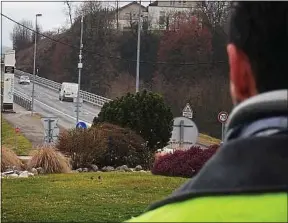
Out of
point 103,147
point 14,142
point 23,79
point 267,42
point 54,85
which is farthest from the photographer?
point 54,85

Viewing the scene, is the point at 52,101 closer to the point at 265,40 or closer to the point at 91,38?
the point at 91,38

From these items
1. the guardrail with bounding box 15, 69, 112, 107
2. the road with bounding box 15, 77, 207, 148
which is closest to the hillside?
the guardrail with bounding box 15, 69, 112, 107

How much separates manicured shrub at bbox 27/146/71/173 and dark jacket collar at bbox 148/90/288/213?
17060 mm

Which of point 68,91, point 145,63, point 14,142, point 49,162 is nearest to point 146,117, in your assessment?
point 49,162

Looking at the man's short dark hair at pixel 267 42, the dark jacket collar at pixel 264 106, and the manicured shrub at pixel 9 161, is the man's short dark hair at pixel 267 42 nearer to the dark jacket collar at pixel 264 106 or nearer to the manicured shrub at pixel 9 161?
the dark jacket collar at pixel 264 106

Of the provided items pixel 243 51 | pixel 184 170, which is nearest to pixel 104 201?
pixel 184 170

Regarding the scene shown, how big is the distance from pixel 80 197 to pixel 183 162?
5.74 m

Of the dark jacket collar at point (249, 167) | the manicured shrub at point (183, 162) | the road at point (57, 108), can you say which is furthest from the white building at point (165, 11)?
the dark jacket collar at point (249, 167)

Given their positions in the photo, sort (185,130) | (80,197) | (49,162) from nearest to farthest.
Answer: (80,197)
(49,162)
(185,130)

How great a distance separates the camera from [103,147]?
20812 millimetres

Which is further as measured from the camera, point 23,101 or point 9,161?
point 23,101

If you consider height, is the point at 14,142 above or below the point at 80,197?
below

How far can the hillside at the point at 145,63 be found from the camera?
184 ft

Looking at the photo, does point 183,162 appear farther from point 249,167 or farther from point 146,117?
point 249,167
